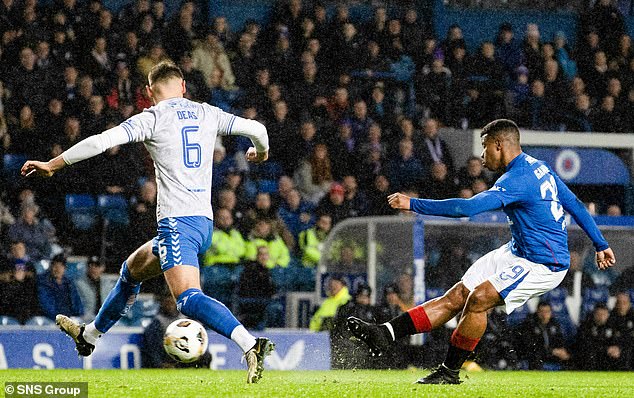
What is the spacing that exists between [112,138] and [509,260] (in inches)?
121

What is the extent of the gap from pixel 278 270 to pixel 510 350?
10.2 feet

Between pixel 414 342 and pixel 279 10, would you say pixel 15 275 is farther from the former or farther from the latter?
pixel 279 10

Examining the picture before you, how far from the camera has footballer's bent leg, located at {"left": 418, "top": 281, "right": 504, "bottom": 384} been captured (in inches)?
331

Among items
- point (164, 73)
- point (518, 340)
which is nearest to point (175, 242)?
point (164, 73)

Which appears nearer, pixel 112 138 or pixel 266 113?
pixel 112 138

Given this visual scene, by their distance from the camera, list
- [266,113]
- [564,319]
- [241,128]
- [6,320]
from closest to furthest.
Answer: [241,128]
[6,320]
[564,319]
[266,113]

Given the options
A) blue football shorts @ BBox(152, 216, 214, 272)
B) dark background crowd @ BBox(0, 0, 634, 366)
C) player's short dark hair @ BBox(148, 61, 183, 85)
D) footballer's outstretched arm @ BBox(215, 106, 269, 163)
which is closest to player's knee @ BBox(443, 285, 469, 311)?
footballer's outstretched arm @ BBox(215, 106, 269, 163)

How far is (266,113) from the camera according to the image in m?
16.5

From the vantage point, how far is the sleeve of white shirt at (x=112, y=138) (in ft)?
24.2

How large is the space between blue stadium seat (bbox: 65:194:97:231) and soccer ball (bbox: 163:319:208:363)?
24.0 feet

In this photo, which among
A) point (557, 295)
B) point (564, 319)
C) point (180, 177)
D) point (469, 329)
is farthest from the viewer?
point (557, 295)

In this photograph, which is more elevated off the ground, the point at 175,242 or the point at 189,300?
the point at 175,242

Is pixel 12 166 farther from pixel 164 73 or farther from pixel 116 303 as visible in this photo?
pixel 164 73

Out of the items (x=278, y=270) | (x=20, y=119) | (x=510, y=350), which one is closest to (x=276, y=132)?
(x=278, y=270)
